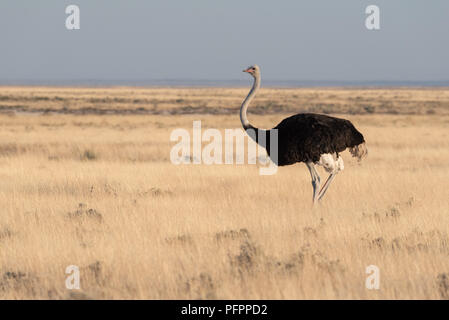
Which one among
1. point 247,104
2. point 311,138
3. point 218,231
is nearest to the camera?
point 218,231

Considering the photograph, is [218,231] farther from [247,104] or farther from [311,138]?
[247,104]

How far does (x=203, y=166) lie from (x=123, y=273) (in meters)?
8.41

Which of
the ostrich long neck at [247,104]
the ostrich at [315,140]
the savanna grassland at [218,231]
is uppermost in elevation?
the ostrich long neck at [247,104]

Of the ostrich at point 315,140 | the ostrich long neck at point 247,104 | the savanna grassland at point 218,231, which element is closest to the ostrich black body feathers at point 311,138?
the ostrich at point 315,140

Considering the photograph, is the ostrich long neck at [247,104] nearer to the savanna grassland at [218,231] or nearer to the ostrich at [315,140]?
the ostrich at [315,140]

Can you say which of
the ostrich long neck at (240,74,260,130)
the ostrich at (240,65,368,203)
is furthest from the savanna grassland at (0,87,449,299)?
the ostrich long neck at (240,74,260,130)

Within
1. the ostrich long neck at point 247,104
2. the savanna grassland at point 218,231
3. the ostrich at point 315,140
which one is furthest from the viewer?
the ostrich long neck at point 247,104

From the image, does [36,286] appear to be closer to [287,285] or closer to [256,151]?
[287,285]

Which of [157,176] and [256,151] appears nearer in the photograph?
[157,176]

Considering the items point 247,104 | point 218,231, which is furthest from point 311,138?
point 218,231

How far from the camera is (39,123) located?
3142 centimetres

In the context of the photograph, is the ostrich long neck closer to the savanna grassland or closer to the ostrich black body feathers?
the ostrich black body feathers
